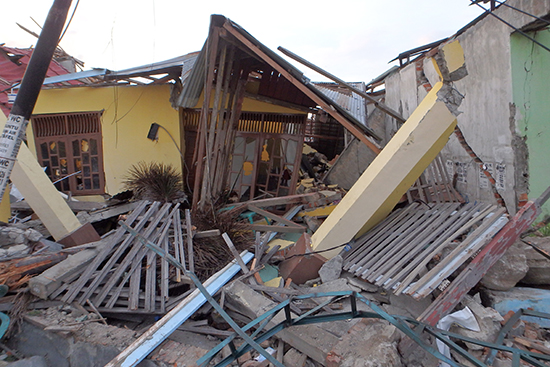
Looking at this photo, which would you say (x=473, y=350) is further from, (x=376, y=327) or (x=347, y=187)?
(x=347, y=187)

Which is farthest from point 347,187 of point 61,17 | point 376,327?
point 61,17

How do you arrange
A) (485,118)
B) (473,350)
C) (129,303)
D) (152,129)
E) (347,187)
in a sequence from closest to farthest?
(473,350) → (129,303) → (485,118) → (152,129) → (347,187)

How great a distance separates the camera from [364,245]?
4734 millimetres

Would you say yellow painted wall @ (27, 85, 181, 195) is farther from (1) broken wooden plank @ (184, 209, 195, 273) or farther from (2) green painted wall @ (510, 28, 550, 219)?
(2) green painted wall @ (510, 28, 550, 219)

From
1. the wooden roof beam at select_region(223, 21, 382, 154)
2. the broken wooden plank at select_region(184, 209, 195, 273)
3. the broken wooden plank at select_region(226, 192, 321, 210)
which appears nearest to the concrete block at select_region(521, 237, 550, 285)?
the wooden roof beam at select_region(223, 21, 382, 154)

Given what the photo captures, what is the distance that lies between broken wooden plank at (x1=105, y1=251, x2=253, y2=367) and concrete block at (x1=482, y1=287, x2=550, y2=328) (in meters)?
3.03

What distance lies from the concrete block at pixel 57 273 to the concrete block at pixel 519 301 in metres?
4.91

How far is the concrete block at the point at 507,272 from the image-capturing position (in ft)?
11.8

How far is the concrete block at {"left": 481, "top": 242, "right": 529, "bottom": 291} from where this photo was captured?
3588 mm

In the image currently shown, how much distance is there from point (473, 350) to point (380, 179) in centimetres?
219

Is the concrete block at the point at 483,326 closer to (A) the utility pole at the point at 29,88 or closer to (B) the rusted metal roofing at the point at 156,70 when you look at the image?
(A) the utility pole at the point at 29,88

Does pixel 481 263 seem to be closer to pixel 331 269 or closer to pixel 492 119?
pixel 331 269

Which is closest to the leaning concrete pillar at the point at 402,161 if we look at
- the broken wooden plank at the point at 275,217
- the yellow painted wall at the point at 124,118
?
the broken wooden plank at the point at 275,217

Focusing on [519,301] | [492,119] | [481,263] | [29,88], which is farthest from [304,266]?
[492,119]
